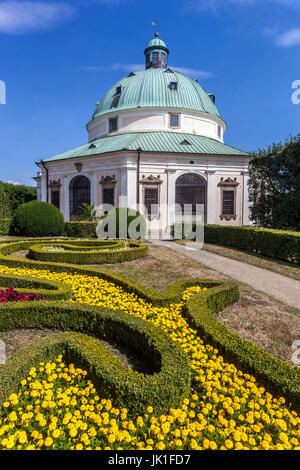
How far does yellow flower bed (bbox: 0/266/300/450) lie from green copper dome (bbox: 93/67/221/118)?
96.3ft

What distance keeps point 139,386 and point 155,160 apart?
903 inches

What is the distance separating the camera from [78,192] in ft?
91.5

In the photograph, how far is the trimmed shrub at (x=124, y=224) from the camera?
1652 centimetres

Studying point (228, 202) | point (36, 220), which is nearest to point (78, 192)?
point (36, 220)

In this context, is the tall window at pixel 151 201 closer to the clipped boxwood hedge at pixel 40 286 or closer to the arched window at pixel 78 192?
the arched window at pixel 78 192

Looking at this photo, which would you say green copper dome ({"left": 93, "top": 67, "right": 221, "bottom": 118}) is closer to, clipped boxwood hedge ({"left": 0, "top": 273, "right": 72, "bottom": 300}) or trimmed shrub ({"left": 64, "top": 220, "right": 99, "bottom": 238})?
trimmed shrub ({"left": 64, "top": 220, "right": 99, "bottom": 238})

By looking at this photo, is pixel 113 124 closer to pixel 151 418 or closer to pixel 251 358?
pixel 251 358

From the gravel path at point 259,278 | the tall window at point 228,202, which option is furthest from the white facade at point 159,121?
the gravel path at point 259,278

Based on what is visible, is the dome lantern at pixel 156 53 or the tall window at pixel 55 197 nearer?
the tall window at pixel 55 197

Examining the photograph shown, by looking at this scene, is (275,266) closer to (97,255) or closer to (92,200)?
(97,255)

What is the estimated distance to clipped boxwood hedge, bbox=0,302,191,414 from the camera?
9.86 ft

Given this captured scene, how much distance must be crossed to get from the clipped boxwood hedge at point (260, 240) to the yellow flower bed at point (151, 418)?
9.24m
